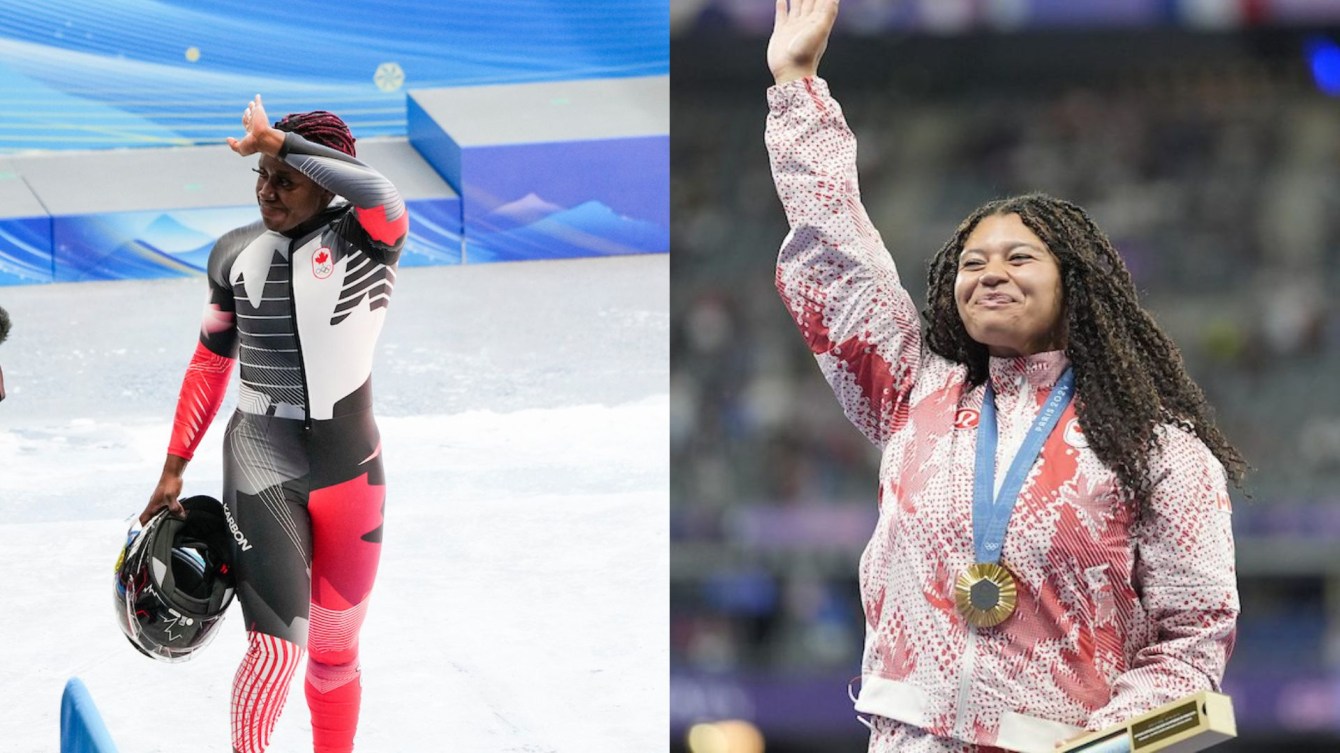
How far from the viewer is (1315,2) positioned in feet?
12.0

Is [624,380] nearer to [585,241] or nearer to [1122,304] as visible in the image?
[585,241]

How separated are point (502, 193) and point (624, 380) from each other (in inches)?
102

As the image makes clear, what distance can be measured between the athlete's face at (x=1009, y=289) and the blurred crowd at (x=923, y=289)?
1.30 metres

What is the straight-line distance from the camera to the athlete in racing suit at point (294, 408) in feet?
11.7

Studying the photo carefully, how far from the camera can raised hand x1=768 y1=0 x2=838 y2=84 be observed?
249 cm

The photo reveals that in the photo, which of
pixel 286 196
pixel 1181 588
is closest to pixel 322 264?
pixel 286 196

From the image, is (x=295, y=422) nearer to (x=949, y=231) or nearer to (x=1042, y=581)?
(x=949, y=231)

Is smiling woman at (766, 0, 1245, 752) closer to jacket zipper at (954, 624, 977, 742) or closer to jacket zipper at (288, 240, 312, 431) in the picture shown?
jacket zipper at (954, 624, 977, 742)

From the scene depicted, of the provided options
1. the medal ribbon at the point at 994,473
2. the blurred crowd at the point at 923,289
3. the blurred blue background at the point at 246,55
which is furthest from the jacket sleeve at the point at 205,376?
the blurred blue background at the point at 246,55

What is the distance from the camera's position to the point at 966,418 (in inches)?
92.0

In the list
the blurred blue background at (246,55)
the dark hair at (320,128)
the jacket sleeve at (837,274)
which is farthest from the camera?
the blurred blue background at (246,55)

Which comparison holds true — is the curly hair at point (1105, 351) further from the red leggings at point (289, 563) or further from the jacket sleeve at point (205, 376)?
the jacket sleeve at point (205, 376)

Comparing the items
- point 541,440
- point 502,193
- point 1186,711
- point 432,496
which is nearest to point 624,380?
point 541,440

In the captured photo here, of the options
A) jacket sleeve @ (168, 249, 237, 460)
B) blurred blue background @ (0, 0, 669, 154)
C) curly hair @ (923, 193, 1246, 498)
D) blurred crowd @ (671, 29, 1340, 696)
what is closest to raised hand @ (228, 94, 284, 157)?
jacket sleeve @ (168, 249, 237, 460)
